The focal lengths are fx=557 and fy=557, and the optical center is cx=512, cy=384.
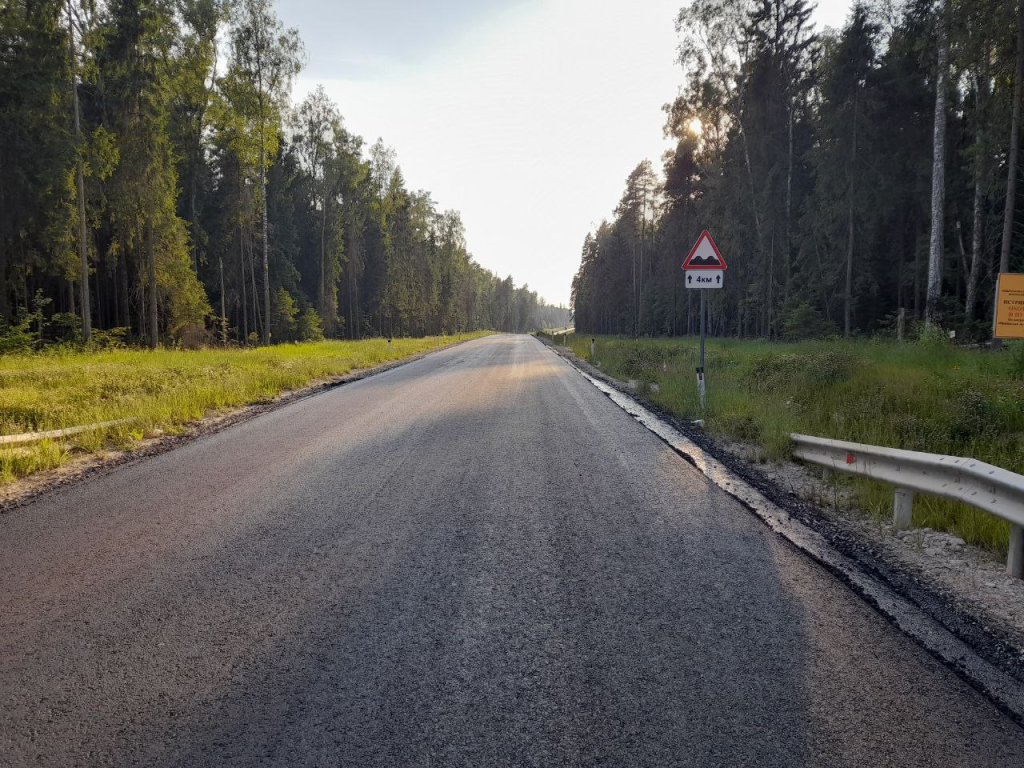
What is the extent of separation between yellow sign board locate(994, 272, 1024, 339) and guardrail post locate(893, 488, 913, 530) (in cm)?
561

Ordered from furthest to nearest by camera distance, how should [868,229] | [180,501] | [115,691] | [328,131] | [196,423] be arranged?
[328,131]
[868,229]
[196,423]
[180,501]
[115,691]

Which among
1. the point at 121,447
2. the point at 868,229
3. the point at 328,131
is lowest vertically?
the point at 121,447

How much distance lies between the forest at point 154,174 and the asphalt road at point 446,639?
2024 cm

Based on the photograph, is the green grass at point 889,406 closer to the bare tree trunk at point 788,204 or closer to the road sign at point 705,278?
the road sign at point 705,278

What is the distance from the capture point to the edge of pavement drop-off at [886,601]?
90.1 inches

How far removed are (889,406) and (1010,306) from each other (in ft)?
7.93

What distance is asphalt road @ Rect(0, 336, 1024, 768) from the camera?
197cm

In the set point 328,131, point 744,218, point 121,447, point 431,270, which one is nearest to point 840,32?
point 744,218

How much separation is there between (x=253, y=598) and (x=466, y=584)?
1172 mm

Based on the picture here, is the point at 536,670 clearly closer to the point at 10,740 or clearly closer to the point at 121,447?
the point at 10,740

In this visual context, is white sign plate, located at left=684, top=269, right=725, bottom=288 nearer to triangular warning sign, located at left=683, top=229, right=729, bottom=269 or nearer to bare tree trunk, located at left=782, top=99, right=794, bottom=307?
triangular warning sign, located at left=683, top=229, right=729, bottom=269

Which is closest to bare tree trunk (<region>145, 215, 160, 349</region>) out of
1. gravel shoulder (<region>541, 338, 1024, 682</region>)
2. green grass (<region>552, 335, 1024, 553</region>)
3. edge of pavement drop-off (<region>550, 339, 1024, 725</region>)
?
→ green grass (<region>552, 335, 1024, 553</region>)

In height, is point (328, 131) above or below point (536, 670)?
above

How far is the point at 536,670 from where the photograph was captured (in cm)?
238
